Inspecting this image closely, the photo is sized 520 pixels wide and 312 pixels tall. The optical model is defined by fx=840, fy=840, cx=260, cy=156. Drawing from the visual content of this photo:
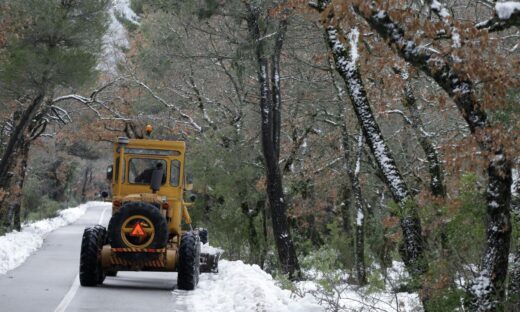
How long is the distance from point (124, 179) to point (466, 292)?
9.02 m

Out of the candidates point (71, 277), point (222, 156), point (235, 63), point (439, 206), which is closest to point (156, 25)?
point (222, 156)

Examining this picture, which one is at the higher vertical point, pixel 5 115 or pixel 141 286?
pixel 5 115

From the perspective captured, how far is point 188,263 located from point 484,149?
8.29 metres

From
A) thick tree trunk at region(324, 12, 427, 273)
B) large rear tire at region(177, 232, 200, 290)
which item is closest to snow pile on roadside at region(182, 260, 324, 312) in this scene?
large rear tire at region(177, 232, 200, 290)

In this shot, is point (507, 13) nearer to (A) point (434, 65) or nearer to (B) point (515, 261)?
(A) point (434, 65)

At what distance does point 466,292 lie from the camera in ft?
31.8

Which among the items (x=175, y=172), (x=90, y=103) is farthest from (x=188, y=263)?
(x=90, y=103)

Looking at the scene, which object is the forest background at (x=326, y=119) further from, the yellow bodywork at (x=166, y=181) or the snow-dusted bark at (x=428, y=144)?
the yellow bodywork at (x=166, y=181)

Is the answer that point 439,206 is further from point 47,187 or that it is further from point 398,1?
point 47,187

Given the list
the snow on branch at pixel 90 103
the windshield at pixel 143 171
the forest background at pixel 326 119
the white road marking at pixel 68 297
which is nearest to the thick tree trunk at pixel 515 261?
the forest background at pixel 326 119

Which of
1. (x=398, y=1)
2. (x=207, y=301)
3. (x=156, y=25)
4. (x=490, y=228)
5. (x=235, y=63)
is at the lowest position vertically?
(x=207, y=301)

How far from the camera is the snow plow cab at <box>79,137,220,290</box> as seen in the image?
51.6ft

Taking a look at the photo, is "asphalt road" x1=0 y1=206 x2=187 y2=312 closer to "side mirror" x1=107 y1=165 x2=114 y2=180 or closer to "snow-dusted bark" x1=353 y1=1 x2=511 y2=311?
"side mirror" x1=107 y1=165 x2=114 y2=180

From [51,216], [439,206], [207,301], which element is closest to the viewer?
[439,206]
